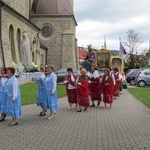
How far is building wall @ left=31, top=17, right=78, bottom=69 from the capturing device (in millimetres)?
47812

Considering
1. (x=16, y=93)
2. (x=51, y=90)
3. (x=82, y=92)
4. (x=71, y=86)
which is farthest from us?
(x=71, y=86)

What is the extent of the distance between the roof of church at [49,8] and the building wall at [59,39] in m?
0.96

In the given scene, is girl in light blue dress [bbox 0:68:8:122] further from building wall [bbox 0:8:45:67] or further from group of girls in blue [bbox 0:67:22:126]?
building wall [bbox 0:8:45:67]

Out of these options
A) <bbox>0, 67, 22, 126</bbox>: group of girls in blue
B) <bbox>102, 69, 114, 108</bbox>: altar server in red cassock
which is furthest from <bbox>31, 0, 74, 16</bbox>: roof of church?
<bbox>0, 67, 22, 126</bbox>: group of girls in blue

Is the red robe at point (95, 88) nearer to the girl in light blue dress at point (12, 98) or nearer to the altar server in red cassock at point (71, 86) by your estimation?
the altar server in red cassock at point (71, 86)

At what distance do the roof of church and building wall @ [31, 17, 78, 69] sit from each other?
0.96m

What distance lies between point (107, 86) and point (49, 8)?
38.1 meters

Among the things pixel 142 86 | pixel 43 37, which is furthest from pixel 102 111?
pixel 43 37

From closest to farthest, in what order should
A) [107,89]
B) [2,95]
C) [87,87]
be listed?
1. [2,95]
2. [87,87]
3. [107,89]

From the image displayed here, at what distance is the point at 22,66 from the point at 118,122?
21551 mm

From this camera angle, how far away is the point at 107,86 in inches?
504

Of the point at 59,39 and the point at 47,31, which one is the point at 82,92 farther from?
the point at 47,31

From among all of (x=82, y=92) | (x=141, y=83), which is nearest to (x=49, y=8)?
(x=141, y=83)

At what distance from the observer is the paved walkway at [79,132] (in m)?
6.47
